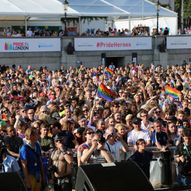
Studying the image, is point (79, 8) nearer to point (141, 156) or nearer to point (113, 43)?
point (113, 43)

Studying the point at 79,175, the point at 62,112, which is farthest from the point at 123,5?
the point at 79,175

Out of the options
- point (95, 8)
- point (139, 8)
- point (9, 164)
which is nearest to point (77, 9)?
point (95, 8)

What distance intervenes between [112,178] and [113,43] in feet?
116

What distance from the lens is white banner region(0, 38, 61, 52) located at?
3697cm

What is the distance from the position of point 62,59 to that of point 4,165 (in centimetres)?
3113

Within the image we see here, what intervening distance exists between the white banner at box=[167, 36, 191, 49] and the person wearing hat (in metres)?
34.3

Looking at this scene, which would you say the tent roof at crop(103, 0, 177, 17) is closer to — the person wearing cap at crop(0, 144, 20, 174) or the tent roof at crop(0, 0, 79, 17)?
the tent roof at crop(0, 0, 79, 17)

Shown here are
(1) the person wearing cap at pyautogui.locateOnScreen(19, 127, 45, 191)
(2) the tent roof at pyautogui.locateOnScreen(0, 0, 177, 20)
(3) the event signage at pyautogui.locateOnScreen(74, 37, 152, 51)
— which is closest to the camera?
(1) the person wearing cap at pyautogui.locateOnScreen(19, 127, 45, 191)

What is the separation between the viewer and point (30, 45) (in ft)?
124

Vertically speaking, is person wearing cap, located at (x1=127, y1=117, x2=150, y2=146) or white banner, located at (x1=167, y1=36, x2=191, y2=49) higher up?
white banner, located at (x1=167, y1=36, x2=191, y2=49)

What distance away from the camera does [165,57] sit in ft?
140

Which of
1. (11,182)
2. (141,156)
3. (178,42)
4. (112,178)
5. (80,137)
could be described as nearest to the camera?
(11,182)

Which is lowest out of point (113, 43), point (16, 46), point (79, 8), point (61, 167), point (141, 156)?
point (61, 167)

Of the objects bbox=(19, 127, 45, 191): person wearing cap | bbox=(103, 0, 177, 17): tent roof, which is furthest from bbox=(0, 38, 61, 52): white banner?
bbox=(19, 127, 45, 191): person wearing cap
